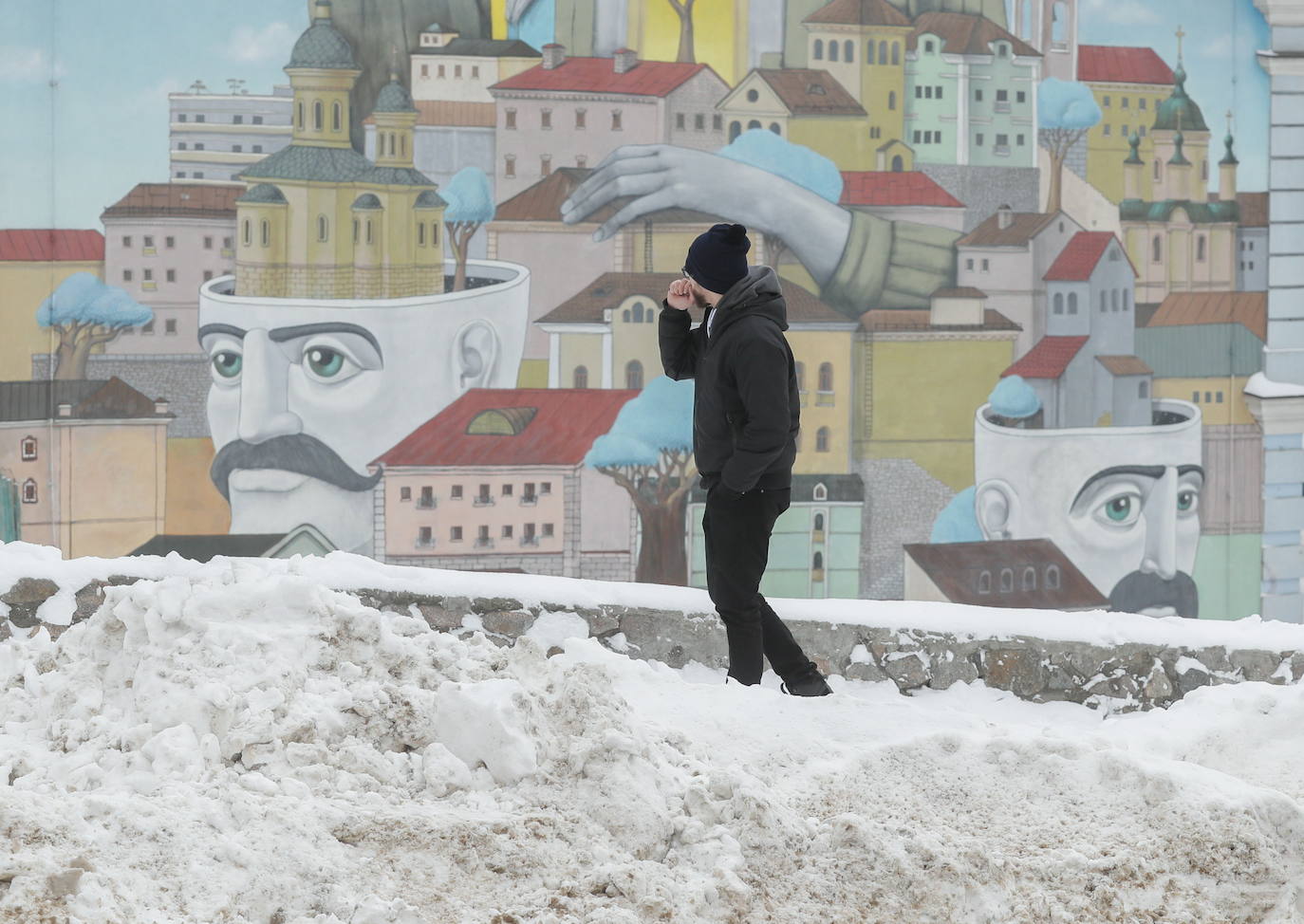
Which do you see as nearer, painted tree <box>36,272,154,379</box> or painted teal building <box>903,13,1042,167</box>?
painted tree <box>36,272,154,379</box>

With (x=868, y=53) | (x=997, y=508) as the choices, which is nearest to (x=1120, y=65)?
(x=868, y=53)

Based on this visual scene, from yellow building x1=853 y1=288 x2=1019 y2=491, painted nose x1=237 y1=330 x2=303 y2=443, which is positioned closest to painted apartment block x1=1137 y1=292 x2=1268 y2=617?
yellow building x1=853 y1=288 x2=1019 y2=491

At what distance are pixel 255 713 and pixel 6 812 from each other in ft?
1.80

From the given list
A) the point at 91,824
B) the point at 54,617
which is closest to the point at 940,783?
the point at 91,824

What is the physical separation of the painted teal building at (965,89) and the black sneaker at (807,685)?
5639 millimetres

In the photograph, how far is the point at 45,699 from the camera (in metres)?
3.14

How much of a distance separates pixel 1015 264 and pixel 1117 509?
5.61 feet

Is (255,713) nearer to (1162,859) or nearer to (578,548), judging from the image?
(1162,859)

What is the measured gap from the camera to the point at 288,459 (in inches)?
318

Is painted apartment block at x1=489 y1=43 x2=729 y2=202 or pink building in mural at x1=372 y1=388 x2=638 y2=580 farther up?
painted apartment block at x1=489 y1=43 x2=729 y2=202

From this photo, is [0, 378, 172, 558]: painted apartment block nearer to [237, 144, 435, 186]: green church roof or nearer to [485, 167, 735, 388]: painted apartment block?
[237, 144, 435, 186]: green church roof

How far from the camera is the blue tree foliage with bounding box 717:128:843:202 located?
27.0ft

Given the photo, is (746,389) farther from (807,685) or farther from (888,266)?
(888,266)

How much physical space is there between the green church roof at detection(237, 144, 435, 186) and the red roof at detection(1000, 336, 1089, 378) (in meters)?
3.86
